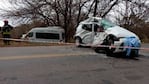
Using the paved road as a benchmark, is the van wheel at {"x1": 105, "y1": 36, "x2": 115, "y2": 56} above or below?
above

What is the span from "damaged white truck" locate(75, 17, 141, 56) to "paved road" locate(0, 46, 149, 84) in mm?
854

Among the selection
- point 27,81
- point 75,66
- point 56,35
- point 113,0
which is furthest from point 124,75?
point 113,0

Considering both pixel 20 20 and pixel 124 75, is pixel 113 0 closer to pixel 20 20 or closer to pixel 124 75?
pixel 20 20

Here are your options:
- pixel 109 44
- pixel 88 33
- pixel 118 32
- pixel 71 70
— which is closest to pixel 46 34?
pixel 88 33

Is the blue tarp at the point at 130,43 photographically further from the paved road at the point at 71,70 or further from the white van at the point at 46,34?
the white van at the point at 46,34

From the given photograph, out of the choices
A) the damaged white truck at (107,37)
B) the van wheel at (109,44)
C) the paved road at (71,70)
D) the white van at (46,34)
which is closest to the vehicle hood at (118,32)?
the damaged white truck at (107,37)

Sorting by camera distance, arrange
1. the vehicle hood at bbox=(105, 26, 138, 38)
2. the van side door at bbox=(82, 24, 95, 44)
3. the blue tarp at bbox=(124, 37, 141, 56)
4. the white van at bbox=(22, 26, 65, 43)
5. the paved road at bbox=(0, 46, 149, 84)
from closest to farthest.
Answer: the paved road at bbox=(0, 46, 149, 84) < the blue tarp at bbox=(124, 37, 141, 56) < the vehicle hood at bbox=(105, 26, 138, 38) < the van side door at bbox=(82, 24, 95, 44) < the white van at bbox=(22, 26, 65, 43)

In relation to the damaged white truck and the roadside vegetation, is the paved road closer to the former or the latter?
the damaged white truck

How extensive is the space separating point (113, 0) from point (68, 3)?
5.62m

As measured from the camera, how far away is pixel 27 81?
25.7ft

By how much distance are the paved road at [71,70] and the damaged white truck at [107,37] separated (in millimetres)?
854

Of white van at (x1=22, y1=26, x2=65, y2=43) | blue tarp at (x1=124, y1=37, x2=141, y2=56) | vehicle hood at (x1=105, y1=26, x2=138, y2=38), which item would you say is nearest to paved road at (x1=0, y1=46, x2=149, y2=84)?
blue tarp at (x1=124, y1=37, x2=141, y2=56)

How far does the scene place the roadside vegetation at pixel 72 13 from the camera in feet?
122

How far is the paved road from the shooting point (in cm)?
811
